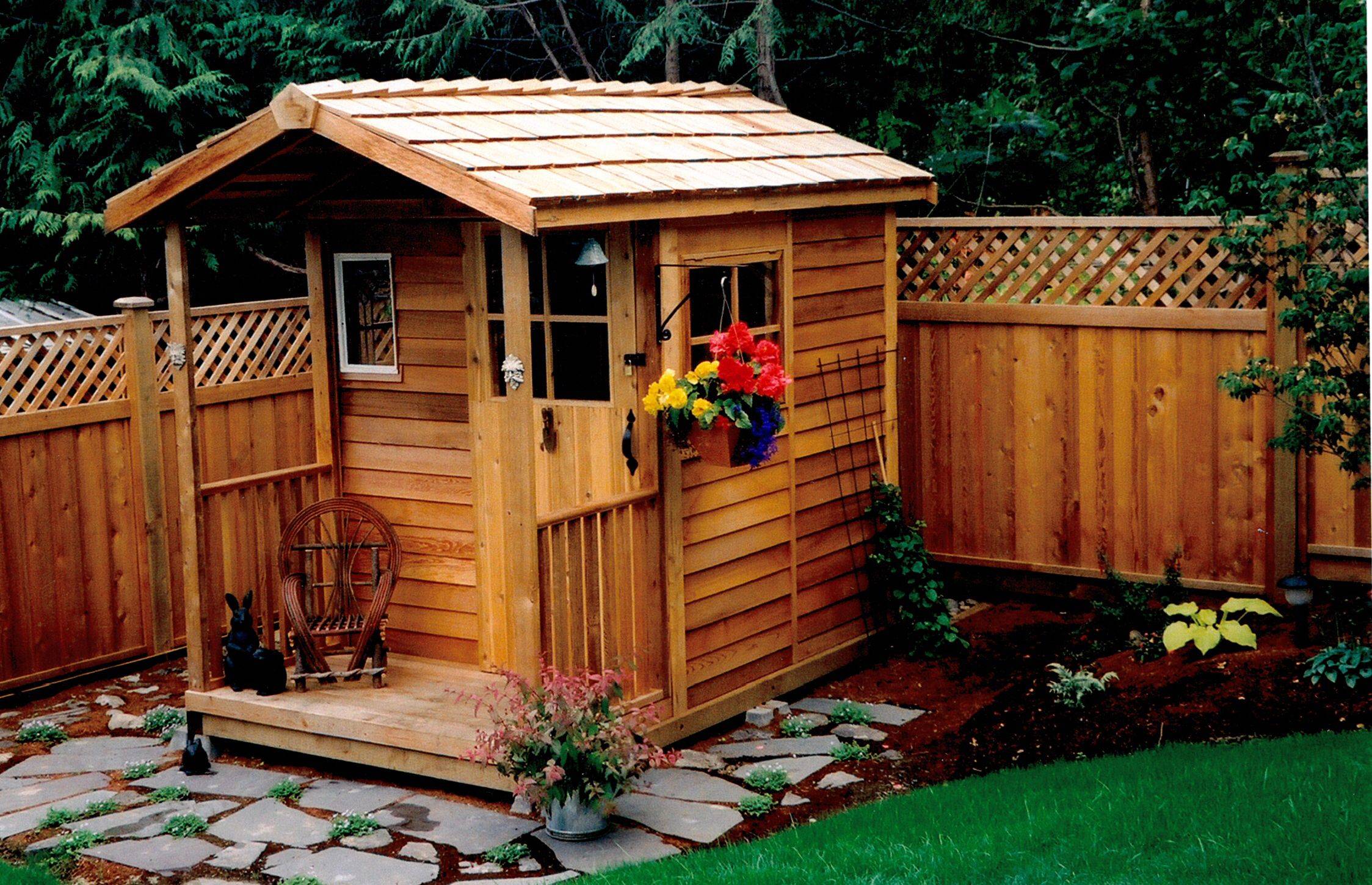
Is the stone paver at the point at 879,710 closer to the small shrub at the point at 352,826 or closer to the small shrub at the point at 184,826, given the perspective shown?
the small shrub at the point at 352,826

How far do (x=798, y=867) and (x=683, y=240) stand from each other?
285 cm

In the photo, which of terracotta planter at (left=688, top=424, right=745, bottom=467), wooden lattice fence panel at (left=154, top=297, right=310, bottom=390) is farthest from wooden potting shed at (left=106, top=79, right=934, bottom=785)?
wooden lattice fence panel at (left=154, top=297, right=310, bottom=390)

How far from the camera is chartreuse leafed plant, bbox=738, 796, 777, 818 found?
569cm

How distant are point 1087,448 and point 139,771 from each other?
514 cm

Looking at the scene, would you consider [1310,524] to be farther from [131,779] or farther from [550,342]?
[131,779]

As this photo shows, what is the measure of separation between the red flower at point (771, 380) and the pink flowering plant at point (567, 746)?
1351 mm

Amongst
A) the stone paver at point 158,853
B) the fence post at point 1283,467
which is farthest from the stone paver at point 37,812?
the fence post at point 1283,467

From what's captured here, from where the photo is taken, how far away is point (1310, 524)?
7754mm

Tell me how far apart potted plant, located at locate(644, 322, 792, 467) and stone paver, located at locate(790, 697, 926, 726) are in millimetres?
1505

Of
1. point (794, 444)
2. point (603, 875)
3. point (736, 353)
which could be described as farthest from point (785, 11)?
point (603, 875)

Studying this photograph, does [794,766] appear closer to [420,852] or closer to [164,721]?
[420,852]

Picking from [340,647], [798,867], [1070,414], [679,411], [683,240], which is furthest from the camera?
[1070,414]

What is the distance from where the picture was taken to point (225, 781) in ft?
20.5

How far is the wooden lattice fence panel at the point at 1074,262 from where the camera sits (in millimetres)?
7895
